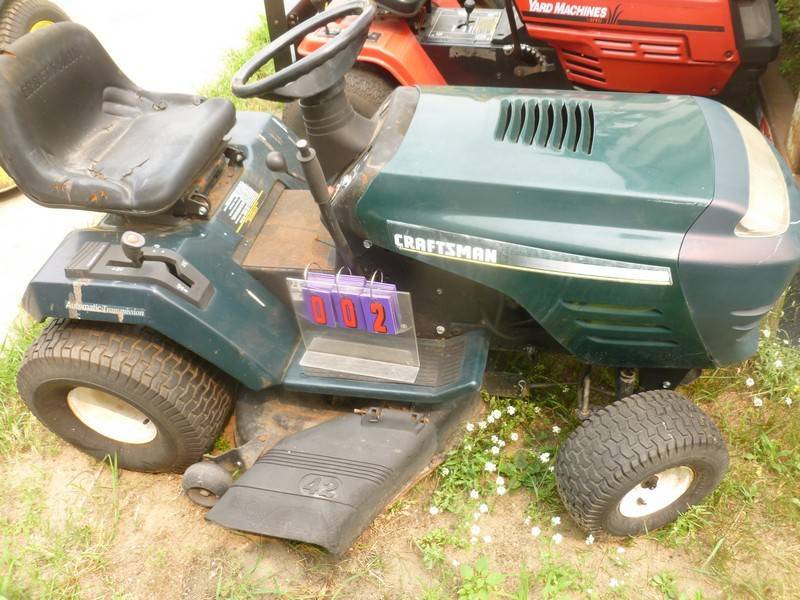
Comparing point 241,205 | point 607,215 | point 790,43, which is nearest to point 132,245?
point 241,205

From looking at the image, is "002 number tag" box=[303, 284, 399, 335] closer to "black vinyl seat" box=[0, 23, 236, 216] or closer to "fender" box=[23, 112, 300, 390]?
"fender" box=[23, 112, 300, 390]

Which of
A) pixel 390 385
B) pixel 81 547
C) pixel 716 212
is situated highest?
pixel 716 212

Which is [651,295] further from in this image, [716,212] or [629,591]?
[629,591]

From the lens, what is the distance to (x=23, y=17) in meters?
3.36

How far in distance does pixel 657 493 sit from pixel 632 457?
31 cm

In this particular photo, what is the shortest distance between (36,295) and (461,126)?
1298 millimetres

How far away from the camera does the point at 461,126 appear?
1.89 metres

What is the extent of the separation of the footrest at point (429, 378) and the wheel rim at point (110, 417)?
53 cm

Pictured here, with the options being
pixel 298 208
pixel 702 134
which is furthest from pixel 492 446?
pixel 702 134

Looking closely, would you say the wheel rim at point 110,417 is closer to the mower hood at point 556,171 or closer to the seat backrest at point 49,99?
the seat backrest at point 49,99

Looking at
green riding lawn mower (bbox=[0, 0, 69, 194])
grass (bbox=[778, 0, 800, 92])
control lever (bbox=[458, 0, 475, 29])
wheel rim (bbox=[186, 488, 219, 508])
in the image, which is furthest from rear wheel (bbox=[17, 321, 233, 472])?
grass (bbox=[778, 0, 800, 92])

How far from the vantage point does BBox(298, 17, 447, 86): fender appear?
124 inches

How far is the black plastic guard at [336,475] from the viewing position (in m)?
1.88

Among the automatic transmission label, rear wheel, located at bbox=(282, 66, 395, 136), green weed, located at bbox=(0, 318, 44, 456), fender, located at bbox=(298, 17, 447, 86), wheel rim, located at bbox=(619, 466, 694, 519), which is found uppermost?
the automatic transmission label
